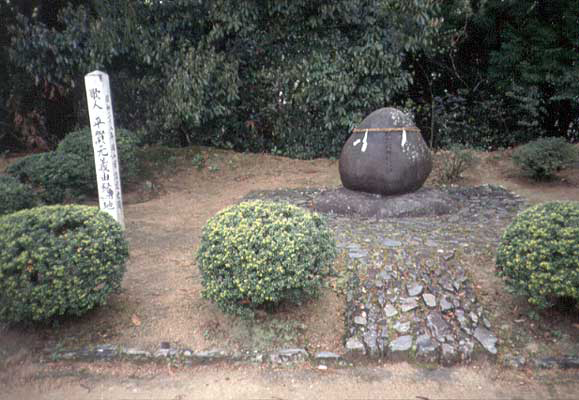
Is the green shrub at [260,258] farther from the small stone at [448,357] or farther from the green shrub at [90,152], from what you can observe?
the green shrub at [90,152]

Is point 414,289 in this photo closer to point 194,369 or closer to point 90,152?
point 194,369

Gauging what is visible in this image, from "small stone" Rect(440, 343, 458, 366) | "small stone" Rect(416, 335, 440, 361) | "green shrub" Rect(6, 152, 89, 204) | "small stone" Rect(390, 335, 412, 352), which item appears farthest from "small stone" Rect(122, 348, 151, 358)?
"green shrub" Rect(6, 152, 89, 204)

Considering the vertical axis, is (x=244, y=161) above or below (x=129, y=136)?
below

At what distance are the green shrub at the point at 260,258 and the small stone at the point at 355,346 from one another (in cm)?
47

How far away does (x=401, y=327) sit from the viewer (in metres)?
3.64

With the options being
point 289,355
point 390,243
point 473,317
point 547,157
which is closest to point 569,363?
point 473,317

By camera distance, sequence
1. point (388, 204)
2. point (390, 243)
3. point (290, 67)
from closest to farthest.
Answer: point (390, 243), point (388, 204), point (290, 67)

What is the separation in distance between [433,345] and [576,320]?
1219mm

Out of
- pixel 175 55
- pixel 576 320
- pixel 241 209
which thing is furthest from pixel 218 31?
pixel 576 320

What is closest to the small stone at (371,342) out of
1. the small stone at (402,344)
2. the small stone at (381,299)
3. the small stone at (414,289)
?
the small stone at (402,344)

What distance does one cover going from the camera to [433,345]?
11.4 feet

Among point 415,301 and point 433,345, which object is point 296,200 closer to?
point 415,301

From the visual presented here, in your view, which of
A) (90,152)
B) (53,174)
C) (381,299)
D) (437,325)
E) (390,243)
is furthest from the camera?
(90,152)

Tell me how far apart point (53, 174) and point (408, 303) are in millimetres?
5657
